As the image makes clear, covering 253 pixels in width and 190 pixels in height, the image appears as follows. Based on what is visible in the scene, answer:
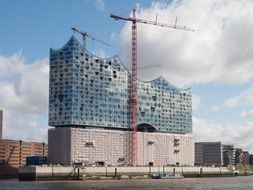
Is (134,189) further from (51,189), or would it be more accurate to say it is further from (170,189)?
(51,189)

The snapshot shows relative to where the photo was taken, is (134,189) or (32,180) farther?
(32,180)

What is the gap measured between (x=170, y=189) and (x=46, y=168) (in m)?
85.3

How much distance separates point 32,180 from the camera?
628ft

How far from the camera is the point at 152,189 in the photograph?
121 m

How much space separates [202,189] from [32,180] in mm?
85166

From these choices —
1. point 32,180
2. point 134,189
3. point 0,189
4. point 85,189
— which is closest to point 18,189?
point 0,189

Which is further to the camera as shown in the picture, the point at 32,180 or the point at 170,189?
the point at 32,180

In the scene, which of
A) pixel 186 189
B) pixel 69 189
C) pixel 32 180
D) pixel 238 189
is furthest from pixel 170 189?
pixel 32 180

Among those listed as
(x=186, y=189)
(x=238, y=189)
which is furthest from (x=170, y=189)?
(x=238, y=189)

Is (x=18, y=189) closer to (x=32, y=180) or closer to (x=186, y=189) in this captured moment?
(x=186, y=189)

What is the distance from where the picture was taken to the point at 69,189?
123 meters

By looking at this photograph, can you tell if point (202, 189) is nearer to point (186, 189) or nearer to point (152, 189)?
point (186, 189)

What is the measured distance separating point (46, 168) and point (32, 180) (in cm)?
830

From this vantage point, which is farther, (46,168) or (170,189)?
(46,168)
